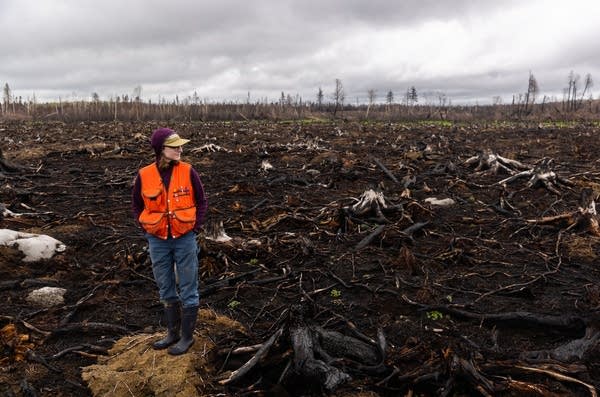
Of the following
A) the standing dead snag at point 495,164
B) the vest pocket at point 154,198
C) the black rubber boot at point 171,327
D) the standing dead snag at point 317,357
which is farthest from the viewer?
the standing dead snag at point 495,164

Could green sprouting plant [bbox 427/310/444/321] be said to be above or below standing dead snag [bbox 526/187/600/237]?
below

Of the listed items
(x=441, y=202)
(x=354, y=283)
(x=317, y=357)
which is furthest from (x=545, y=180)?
(x=317, y=357)

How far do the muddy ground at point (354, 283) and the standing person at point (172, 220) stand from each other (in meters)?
0.44

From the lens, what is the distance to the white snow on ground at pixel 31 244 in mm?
6219

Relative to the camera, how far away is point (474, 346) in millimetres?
4012

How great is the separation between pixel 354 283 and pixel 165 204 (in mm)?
2692

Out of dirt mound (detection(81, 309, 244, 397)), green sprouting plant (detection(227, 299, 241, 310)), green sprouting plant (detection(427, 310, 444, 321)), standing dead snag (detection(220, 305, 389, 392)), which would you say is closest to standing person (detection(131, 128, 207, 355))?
dirt mound (detection(81, 309, 244, 397))

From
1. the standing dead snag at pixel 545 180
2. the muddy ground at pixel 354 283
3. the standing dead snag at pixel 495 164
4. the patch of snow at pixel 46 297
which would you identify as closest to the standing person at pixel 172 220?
the muddy ground at pixel 354 283

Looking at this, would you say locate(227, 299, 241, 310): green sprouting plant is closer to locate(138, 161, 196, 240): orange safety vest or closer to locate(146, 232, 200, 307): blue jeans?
locate(146, 232, 200, 307): blue jeans

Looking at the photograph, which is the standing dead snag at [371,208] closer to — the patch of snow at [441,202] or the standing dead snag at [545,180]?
the patch of snow at [441,202]

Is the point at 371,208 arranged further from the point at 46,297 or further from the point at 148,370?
the point at 148,370

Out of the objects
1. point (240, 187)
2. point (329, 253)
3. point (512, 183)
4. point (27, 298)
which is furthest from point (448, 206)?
point (27, 298)

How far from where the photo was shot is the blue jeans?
12.8 ft

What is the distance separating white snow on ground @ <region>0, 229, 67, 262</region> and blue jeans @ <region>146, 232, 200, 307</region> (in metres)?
3.23
